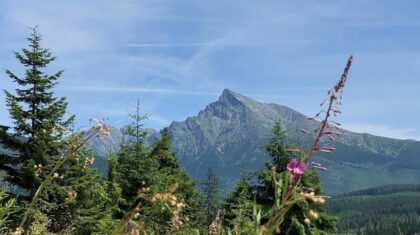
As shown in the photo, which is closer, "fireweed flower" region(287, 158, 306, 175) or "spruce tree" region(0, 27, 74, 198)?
"fireweed flower" region(287, 158, 306, 175)

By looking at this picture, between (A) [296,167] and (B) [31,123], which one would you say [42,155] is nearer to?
(B) [31,123]

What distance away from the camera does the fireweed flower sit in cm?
153

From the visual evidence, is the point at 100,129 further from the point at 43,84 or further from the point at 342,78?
the point at 43,84

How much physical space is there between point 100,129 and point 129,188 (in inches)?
1165

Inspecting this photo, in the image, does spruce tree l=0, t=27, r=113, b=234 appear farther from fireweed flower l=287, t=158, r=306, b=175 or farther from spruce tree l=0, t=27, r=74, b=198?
fireweed flower l=287, t=158, r=306, b=175

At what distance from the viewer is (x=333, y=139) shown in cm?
165

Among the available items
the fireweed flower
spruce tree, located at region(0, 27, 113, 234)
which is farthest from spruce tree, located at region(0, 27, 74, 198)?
the fireweed flower

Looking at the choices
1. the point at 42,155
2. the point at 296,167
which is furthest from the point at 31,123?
the point at 296,167

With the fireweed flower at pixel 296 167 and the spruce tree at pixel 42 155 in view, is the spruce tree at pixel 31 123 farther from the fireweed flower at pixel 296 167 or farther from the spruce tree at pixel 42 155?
the fireweed flower at pixel 296 167

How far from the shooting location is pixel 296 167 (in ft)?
5.07

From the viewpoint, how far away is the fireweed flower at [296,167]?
153 cm

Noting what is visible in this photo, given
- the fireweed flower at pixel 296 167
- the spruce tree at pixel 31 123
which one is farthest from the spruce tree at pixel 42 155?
the fireweed flower at pixel 296 167

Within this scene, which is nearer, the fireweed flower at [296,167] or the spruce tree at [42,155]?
the fireweed flower at [296,167]

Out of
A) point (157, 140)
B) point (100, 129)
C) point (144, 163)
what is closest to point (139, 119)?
point (144, 163)
